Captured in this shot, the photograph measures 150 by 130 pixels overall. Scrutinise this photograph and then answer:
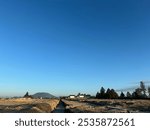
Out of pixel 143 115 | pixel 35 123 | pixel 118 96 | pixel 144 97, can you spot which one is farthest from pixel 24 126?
pixel 118 96

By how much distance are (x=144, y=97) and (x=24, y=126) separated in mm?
49590

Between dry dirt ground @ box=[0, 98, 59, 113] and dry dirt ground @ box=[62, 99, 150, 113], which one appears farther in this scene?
dry dirt ground @ box=[0, 98, 59, 113]

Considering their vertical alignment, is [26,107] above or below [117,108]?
above

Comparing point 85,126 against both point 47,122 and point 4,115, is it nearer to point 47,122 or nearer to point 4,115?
point 47,122

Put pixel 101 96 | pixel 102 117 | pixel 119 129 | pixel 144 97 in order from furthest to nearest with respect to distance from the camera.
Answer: pixel 101 96, pixel 144 97, pixel 102 117, pixel 119 129

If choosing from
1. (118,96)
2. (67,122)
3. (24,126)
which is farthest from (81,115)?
(118,96)

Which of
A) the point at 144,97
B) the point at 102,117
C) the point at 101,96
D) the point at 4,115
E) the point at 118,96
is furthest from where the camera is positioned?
the point at 101,96

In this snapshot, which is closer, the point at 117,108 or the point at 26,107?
the point at 117,108

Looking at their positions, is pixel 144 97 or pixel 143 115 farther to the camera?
pixel 144 97

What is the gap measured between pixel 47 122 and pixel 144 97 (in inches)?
1933

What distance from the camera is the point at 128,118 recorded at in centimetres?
1204

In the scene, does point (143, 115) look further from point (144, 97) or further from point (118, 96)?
point (118, 96)

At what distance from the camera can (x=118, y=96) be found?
256 ft

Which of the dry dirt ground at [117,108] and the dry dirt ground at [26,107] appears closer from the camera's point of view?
the dry dirt ground at [117,108]
